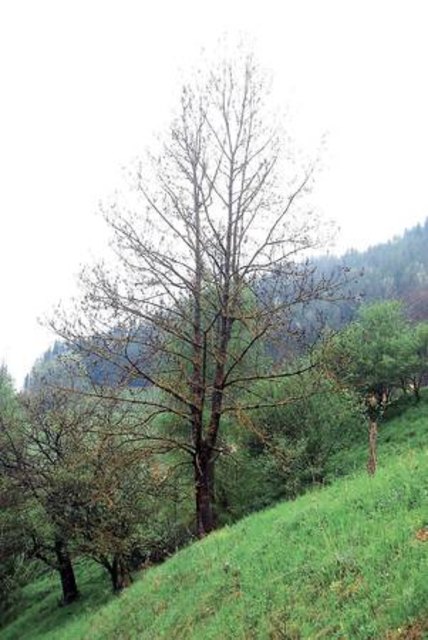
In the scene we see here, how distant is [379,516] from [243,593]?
2.26 m

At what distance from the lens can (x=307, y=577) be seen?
321 inches

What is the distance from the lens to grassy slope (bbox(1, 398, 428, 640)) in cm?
659

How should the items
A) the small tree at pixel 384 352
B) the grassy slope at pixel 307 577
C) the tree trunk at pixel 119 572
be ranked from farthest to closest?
the small tree at pixel 384 352 → the tree trunk at pixel 119 572 → the grassy slope at pixel 307 577

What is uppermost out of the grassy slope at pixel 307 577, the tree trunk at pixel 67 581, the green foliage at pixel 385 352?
the green foliage at pixel 385 352

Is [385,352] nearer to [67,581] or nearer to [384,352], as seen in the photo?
[384,352]

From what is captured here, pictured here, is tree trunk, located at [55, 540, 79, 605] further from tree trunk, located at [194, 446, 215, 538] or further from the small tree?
the small tree

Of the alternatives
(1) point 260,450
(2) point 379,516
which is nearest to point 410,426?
(1) point 260,450

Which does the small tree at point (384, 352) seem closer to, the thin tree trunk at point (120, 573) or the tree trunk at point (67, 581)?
the tree trunk at point (67, 581)

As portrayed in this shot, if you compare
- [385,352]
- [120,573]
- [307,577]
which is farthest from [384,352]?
[307,577]

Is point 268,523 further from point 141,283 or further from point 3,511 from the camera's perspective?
point 3,511

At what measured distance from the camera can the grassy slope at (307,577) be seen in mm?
6594

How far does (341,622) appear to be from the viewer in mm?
6551

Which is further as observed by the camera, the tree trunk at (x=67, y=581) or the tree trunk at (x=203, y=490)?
the tree trunk at (x=67, y=581)

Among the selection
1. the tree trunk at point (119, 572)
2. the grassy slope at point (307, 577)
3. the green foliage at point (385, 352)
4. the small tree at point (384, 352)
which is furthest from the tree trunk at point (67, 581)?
the green foliage at point (385, 352)
